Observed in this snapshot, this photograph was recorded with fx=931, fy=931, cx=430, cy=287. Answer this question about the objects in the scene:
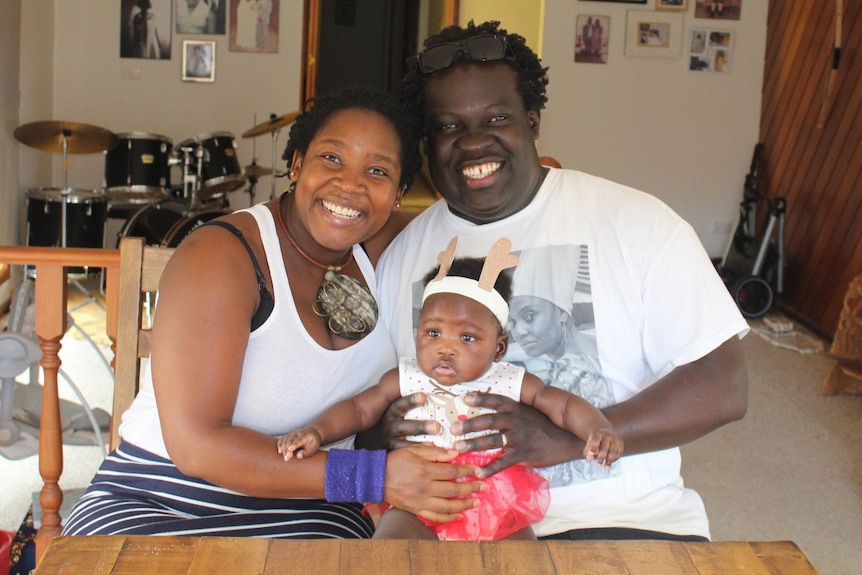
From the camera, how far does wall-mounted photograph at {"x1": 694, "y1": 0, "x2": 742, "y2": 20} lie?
719 centimetres

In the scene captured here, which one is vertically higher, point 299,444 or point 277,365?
point 277,365

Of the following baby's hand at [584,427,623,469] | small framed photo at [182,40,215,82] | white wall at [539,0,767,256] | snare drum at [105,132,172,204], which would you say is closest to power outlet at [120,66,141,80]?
small framed photo at [182,40,215,82]

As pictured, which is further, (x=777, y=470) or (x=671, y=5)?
(x=671, y=5)

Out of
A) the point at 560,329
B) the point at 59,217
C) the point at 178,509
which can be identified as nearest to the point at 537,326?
the point at 560,329

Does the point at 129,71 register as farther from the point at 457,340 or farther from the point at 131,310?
the point at 457,340

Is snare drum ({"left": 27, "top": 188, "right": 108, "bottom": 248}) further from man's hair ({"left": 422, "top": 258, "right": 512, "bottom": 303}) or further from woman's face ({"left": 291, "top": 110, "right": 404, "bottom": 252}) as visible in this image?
man's hair ({"left": 422, "top": 258, "right": 512, "bottom": 303})

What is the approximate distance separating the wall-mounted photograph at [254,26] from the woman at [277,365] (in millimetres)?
5638

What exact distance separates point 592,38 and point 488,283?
583 cm

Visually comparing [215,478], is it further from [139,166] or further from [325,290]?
[139,166]

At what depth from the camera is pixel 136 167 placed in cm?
649

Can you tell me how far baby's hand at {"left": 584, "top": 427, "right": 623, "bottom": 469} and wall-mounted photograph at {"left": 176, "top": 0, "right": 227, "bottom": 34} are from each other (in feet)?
20.9

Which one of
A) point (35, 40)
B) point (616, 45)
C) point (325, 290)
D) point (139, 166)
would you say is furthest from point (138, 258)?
point (616, 45)

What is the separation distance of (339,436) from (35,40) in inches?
233

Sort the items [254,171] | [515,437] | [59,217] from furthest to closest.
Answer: [254,171], [59,217], [515,437]
